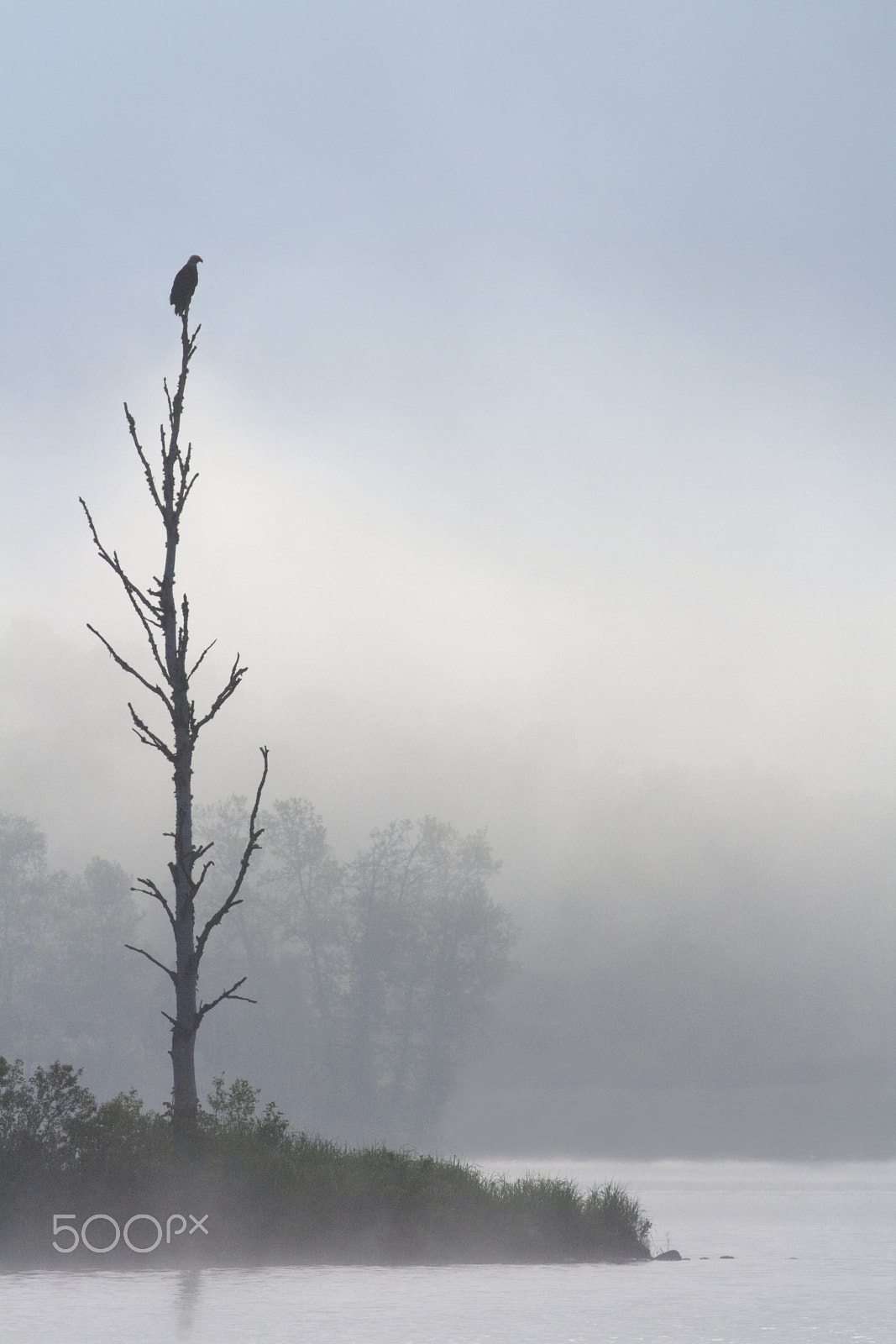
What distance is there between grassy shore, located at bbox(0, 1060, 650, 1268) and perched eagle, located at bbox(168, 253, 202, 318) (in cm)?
1165

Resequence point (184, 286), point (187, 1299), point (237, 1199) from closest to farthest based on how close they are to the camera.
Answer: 1. point (187, 1299)
2. point (237, 1199)
3. point (184, 286)

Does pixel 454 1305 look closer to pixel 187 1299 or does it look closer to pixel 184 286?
pixel 187 1299

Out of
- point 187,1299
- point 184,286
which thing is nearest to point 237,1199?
point 187,1299

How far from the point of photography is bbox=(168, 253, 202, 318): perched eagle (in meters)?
21.0

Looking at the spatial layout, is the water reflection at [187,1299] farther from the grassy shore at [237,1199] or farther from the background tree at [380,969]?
the background tree at [380,969]

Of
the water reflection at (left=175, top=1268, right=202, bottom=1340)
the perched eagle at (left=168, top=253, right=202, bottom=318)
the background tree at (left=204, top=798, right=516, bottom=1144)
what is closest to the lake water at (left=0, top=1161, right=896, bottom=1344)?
the water reflection at (left=175, top=1268, right=202, bottom=1340)

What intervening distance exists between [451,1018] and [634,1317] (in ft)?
171

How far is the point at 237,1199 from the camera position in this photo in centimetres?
1578

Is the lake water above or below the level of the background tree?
below

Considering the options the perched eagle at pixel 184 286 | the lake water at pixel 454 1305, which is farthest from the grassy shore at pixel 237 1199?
the perched eagle at pixel 184 286

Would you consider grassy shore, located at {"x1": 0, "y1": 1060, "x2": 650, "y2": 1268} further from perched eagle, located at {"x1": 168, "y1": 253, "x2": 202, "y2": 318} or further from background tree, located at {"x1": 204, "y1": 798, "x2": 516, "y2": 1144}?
background tree, located at {"x1": 204, "y1": 798, "x2": 516, "y2": 1144}

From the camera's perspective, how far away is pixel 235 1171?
16219 mm

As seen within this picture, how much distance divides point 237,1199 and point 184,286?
44.3ft

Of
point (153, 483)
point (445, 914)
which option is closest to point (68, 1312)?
point (153, 483)
